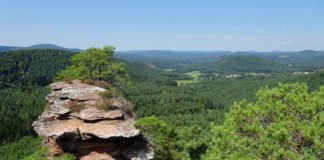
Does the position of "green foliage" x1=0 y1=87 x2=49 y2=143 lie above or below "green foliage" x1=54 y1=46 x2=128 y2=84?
below

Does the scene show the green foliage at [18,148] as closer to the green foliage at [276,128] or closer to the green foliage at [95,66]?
the green foliage at [95,66]

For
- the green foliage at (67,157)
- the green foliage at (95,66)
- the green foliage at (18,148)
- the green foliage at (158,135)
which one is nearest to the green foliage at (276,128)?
the green foliage at (158,135)

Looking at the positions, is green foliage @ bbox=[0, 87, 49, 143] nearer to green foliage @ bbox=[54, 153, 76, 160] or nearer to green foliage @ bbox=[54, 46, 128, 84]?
green foliage @ bbox=[54, 46, 128, 84]

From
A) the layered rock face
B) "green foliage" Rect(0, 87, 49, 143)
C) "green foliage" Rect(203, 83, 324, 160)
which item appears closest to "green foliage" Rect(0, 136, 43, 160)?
→ "green foliage" Rect(0, 87, 49, 143)

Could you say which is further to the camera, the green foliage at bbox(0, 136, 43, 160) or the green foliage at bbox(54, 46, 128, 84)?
the green foliage at bbox(0, 136, 43, 160)

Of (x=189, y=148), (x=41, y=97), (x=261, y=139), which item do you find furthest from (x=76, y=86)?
(x=41, y=97)

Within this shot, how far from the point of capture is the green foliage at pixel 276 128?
2050 centimetres

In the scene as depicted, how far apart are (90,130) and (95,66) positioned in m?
19.7

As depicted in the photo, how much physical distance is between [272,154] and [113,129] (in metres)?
11.7

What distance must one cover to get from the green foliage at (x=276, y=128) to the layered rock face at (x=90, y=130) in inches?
254

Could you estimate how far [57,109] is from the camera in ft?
95.0

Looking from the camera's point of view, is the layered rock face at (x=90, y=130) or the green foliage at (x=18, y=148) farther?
the green foliage at (x=18, y=148)

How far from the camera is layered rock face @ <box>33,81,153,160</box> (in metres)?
26.9

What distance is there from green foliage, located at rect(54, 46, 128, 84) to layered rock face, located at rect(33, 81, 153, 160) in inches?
571
